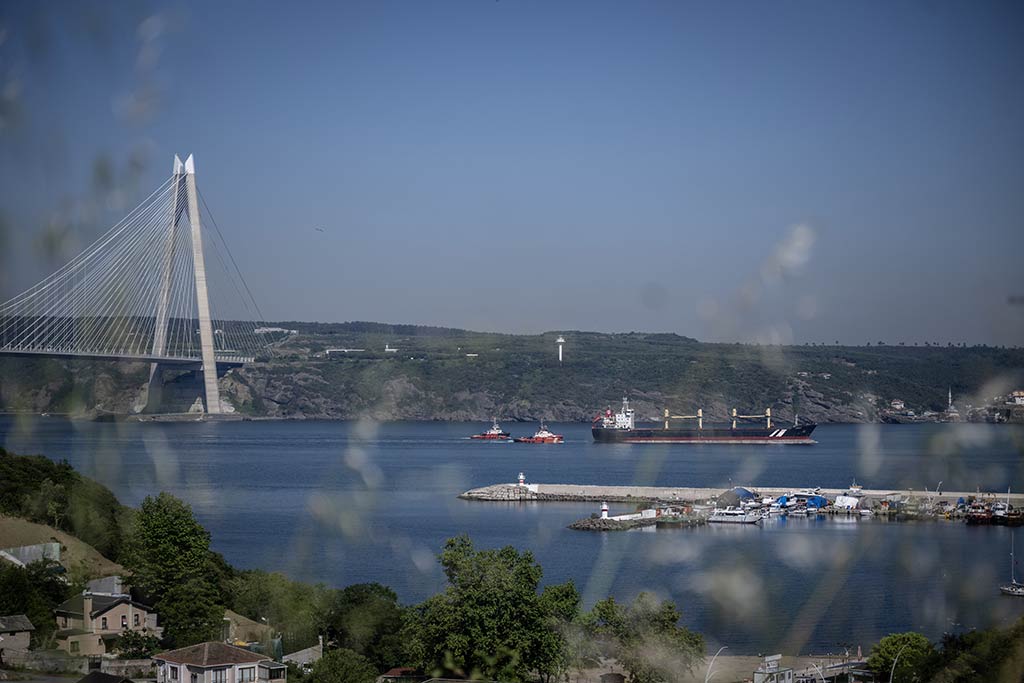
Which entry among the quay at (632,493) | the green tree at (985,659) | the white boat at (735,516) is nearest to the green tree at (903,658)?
the green tree at (985,659)

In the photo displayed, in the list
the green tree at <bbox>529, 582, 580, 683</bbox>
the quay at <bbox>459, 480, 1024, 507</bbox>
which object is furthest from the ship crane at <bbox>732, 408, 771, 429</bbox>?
the green tree at <bbox>529, 582, 580, 683</bbox>

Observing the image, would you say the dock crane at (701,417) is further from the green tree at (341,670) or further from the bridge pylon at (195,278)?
the green tree at (341,670)

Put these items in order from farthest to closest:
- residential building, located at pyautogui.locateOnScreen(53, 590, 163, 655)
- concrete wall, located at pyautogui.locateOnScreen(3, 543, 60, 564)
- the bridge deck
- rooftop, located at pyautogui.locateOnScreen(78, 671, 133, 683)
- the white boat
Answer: the bridge deck
the white boat
concrete wall, located at pyautogui.locateOnScreen(3, 543, 60, 564)
residential building, located at pyautogui.locateOnScreen(53, 590, 163, 655)
rooftop, located at pyautogui.locateOnScreen(78, 671, 133, 683)

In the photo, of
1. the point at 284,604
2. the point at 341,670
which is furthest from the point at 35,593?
the point at 341,670

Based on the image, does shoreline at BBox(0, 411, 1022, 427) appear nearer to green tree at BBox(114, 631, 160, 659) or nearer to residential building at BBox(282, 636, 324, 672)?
residential building at BBox(282, 636, 324, 672)

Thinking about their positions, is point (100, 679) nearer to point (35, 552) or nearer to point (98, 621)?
point (98, 621)

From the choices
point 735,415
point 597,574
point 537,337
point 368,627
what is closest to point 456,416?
point 537,337

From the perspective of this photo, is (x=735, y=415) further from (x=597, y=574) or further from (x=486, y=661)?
(x=486, y=661)
